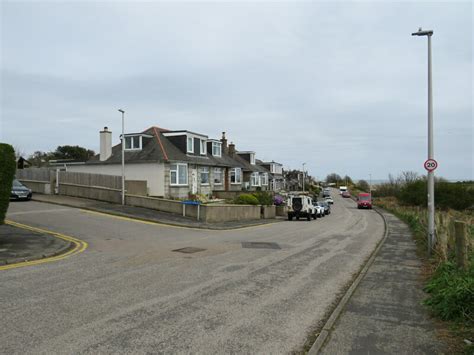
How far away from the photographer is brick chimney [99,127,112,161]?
1383 inches

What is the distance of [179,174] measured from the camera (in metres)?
33.2

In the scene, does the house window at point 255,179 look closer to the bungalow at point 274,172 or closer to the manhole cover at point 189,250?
the bungalow at point 274,172

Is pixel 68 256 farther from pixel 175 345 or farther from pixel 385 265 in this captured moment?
pixel 385 265

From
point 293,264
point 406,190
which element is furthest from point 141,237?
point 406,190

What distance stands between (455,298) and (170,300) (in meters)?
4.57

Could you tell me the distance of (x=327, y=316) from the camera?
597 centimetres

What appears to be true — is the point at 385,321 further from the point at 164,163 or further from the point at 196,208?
the point at 164,163

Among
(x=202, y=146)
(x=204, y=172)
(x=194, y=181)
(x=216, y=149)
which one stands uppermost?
(x=216, y=149)

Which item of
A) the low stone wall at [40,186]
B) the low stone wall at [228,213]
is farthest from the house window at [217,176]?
the low stone wall at [40,186]

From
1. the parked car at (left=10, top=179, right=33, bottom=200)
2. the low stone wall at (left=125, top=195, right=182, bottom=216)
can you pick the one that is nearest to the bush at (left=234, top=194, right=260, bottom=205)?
the low stone wall at (left=125, top=195, right=182, bottom=216)

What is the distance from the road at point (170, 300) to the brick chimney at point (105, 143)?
970 inches

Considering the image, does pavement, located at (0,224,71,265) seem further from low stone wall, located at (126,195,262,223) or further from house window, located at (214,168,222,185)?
house window, located at (214,168,222,185)

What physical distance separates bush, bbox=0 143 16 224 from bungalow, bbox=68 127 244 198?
65.9 feet

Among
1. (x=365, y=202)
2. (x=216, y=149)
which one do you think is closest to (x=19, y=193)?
(x=216, y=149)
